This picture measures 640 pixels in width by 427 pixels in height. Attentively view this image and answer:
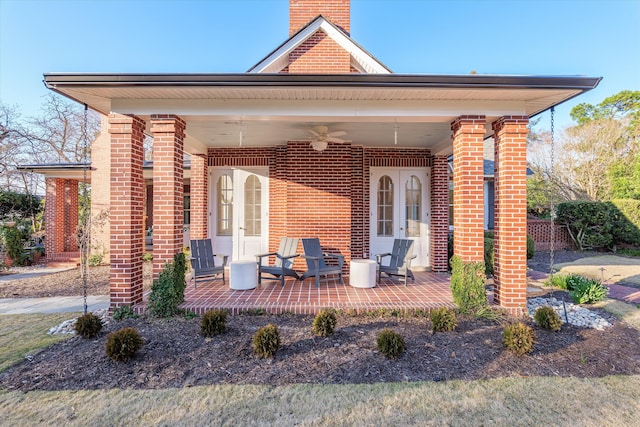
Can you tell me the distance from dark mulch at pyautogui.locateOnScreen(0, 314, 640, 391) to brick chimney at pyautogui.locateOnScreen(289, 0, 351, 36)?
25.9ft

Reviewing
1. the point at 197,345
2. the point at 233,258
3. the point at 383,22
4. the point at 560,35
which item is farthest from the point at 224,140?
the point at 560,35

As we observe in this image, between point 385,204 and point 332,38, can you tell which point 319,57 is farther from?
point 385,204

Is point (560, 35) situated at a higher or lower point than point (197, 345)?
higher

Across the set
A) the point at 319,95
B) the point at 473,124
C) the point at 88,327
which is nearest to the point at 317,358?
the point at 88,327

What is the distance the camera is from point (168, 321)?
4469mm

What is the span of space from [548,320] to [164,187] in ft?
18.6

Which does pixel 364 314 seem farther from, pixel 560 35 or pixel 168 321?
pixel 560 35

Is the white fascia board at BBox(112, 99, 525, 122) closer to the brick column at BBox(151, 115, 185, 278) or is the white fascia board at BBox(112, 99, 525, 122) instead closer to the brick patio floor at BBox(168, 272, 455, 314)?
the brick column at BBox(151, 115, 185, 278)

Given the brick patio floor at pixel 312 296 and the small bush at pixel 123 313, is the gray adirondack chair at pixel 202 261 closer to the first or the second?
the brick patio floor at pixel 312 296

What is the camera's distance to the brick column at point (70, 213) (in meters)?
11.0

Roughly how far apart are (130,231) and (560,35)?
15117 millimetres

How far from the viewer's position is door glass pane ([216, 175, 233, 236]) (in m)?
8.34

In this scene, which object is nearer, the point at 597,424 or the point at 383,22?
the point at 597,424

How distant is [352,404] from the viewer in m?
2.71
